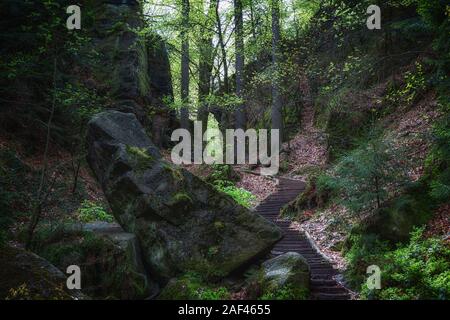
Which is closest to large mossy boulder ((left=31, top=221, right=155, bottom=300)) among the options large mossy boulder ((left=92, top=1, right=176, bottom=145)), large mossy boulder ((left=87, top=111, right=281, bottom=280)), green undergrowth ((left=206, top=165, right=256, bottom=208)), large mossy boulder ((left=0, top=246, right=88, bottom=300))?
large mossy boulder ((left=87, top=111, right=281, bottom=280))

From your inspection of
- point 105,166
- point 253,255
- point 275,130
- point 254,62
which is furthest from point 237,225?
point 254,62

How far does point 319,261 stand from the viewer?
30.0 ft

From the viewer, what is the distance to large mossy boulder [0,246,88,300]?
215 inches

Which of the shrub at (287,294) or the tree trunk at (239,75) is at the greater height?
the tree trunk at (239,75)

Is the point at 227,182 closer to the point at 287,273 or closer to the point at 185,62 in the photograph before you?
the point at 185,62

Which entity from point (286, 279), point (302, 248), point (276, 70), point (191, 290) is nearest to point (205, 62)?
point (276, 70)

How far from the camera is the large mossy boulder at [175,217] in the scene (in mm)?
8547

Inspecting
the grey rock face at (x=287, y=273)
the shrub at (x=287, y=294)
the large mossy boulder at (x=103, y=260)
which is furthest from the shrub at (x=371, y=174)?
the large mossy boulder at (x=103, y=260)

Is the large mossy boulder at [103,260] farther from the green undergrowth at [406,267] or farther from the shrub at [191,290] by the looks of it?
the green undergrowth at [406,267]

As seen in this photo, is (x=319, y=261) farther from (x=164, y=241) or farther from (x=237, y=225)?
(x=164, y=241)

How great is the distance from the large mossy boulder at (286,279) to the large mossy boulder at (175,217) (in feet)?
3.41

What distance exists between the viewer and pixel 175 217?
8.87m

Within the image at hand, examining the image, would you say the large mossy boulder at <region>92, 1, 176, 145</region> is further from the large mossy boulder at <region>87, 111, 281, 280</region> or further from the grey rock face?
the grey rock face

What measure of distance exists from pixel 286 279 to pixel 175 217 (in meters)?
3.15
